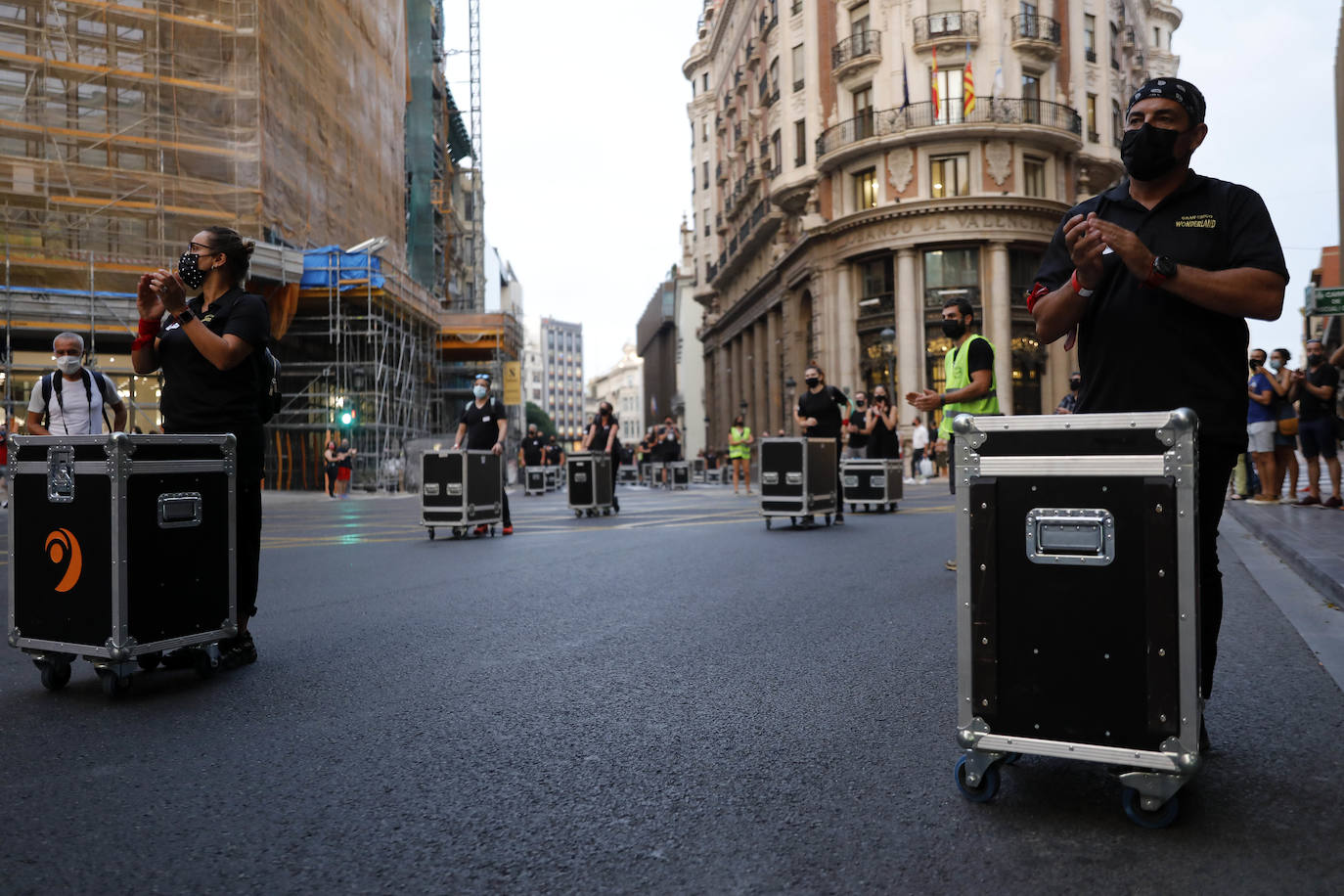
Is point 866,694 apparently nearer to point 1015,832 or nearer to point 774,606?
point 1015,832

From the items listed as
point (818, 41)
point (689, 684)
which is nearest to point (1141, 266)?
point (689, 684)

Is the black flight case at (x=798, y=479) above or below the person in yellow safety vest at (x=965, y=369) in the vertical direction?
below

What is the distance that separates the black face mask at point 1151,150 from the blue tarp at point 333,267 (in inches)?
1067

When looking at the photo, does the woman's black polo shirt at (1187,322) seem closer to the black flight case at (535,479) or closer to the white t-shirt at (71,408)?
the white t-shirt at (71,408)

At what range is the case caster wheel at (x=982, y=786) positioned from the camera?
2.71m

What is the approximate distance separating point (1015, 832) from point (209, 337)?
360cm

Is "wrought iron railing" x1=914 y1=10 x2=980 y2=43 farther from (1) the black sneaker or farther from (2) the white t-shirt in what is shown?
(1) the black sneaker

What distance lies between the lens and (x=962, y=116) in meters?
A: 37.6

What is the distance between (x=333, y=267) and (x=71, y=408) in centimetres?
2120

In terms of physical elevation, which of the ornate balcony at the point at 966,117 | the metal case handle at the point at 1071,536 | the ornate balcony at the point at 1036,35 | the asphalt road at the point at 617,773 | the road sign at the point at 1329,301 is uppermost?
the ornate balcony at the point at 1036,35

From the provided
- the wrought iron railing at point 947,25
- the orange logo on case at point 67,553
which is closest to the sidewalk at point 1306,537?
the orange logo on case at point 67,553

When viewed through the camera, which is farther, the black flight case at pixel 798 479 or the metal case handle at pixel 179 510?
the black flight case at pixel 798 479

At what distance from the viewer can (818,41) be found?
1646 inches

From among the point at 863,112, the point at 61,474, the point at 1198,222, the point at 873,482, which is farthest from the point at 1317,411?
the point at 863,112
